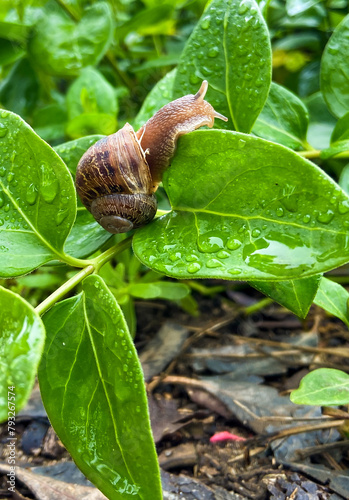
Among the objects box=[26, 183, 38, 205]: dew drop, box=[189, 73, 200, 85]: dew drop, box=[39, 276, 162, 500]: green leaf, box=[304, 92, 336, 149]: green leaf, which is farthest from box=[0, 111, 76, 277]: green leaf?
box=[304, 92, 336, 149]: green leaf

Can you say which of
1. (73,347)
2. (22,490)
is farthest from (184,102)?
(22,490)

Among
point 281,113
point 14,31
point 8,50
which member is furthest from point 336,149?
point 8,50

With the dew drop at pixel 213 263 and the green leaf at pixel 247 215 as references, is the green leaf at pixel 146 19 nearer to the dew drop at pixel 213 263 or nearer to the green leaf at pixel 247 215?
the green leaf at pixel 247 215

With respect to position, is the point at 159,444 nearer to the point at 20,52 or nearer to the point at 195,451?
the point at 195,451

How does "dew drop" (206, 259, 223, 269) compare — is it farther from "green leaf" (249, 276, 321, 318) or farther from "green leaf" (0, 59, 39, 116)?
"green leaf" (0, 59, 39, 116)

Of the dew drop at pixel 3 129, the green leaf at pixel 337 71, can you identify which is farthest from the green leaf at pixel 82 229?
the green leaf at pixel 337 71

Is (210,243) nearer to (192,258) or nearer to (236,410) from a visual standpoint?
(192,258)
